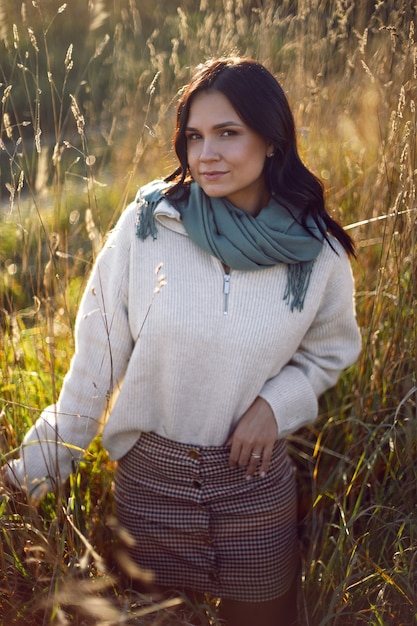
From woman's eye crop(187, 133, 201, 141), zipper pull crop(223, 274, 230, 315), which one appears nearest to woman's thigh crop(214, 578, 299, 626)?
zipper pull crop(223, 274, 230, 315)

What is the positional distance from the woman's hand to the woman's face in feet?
1.89

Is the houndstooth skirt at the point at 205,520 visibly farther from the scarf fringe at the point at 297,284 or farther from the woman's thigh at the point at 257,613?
the scarf fringe at the point at 297,284

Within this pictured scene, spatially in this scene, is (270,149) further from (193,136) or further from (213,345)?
(213,345)

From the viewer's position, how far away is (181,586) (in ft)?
6.55

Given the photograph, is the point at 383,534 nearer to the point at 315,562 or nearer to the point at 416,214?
the point at 315,562

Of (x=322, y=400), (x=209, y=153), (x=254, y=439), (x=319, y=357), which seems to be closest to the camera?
(x=209, y=153)

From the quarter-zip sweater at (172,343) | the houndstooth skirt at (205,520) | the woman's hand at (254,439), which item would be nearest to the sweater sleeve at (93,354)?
the quarter-zip sweater at (172,343)

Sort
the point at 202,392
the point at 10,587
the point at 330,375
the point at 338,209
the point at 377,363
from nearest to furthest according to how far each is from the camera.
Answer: the point at 10,587 < the point at 202,392 < the point at 330,375 < the point at 377,363 < the point at 338,209

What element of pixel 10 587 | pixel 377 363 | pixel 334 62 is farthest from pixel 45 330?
pixel 334 62

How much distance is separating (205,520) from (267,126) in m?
1.03

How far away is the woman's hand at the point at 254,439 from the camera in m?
1.87

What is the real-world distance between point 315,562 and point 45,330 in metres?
1.02

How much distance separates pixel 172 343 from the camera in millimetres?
1842

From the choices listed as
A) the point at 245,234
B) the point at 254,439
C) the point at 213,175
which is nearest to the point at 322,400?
the point at 254,439
